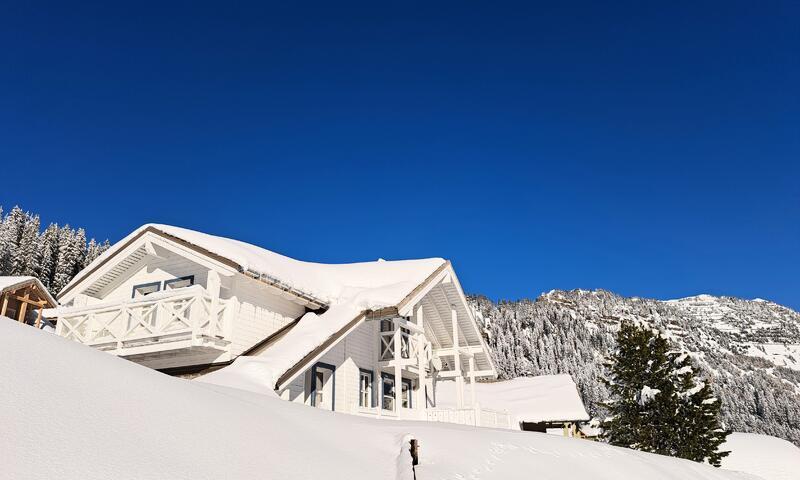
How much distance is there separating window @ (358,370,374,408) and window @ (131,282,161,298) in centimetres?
716

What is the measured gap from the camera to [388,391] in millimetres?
21484

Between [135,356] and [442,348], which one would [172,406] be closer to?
[135,356]

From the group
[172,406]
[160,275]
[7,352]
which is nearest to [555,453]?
[172,406]

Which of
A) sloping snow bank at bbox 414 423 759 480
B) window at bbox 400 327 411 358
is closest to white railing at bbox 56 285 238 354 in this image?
window at bbox 400 327 411 358

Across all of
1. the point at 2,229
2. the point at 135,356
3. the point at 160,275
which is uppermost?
the point at 2,229

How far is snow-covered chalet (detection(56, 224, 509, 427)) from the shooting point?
50.9ft

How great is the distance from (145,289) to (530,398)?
26930mm

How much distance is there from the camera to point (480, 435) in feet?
26.5

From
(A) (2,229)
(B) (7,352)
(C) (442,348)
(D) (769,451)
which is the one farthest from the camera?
(A) (2,229)

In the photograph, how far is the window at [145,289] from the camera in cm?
1875

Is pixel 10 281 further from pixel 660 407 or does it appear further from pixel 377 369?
pixel 660 407

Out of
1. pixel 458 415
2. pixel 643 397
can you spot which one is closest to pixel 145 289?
pixel 458 415

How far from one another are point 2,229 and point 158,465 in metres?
82.0

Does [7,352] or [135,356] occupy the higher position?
[135,356]
